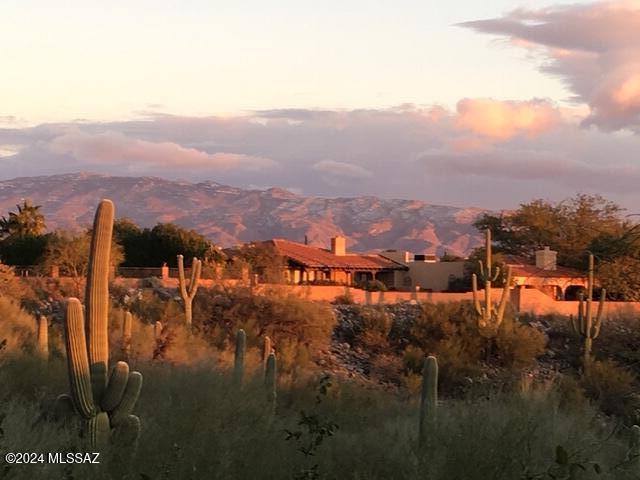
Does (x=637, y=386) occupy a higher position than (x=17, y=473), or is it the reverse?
(x=17, y=473)

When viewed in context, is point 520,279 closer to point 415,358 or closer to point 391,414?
point 415,358

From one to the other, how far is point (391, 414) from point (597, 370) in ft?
45.8

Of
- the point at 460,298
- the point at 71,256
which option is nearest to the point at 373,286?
the point at 460,298

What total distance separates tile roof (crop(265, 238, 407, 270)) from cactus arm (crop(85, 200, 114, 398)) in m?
48.3

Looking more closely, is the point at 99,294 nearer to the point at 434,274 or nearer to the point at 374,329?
the point at 374,329

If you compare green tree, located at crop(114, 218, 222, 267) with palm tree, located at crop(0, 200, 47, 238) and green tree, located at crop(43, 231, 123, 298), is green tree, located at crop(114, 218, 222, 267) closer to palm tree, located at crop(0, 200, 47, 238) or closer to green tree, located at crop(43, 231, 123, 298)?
palm tree, located at crop(0, 200, 47, 238)

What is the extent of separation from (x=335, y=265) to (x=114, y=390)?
175ft

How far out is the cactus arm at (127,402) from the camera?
1193 centimetres

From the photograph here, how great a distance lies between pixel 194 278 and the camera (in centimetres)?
3441

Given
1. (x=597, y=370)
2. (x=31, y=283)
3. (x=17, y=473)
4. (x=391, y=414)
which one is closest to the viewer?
(x=17, y=473)

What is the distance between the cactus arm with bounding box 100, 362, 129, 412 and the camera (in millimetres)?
11984

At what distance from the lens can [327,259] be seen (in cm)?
6650

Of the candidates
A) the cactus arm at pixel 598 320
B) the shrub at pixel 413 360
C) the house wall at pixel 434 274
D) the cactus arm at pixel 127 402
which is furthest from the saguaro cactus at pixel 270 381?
the house wall at pixel 434 274

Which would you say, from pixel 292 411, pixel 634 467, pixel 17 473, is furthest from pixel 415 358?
pixel 17 473
